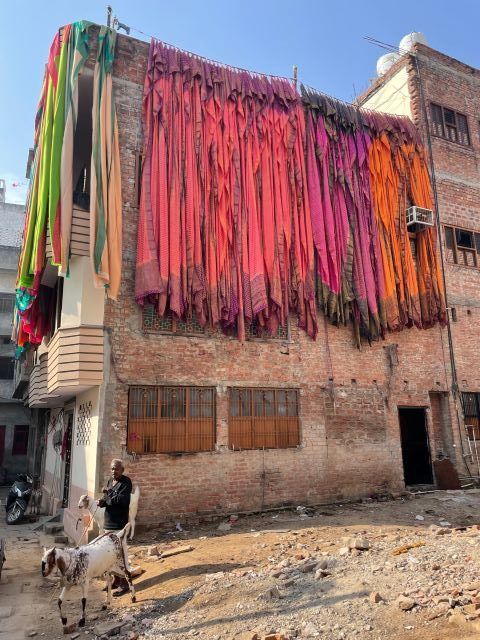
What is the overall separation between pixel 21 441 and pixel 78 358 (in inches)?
692

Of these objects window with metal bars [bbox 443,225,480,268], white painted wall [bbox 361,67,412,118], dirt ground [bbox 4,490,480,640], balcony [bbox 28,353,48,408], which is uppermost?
white painted wall [bbox 361,67,412,118]

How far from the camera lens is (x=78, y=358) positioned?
874cm

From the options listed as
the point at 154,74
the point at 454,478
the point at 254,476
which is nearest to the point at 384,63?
the point at 154,74

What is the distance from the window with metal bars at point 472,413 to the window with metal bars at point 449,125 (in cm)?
833

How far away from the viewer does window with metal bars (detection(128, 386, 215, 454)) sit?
9.18m

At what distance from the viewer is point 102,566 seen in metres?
5.48

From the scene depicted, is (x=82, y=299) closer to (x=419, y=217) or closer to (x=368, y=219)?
(x=368, y=219)

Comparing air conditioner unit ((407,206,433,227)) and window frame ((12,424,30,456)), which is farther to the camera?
window frame ((12,424,30,456))

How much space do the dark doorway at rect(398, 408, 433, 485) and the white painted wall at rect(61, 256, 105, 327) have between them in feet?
28.5

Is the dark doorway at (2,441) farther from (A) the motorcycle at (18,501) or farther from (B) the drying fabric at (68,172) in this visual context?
(B) the drying fabric at (68,172)

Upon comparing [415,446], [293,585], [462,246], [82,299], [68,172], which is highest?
[462,246]

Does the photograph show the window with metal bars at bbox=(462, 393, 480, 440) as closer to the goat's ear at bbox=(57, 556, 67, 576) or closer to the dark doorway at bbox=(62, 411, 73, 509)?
the dark doorway at bbox=(62, 411, 73, 509)

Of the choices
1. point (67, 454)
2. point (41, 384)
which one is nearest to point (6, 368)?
point (67, 454)

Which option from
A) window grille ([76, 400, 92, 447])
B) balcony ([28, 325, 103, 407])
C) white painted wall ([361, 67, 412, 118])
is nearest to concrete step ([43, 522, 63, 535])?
window grille ([76, 400, 92, 447])
